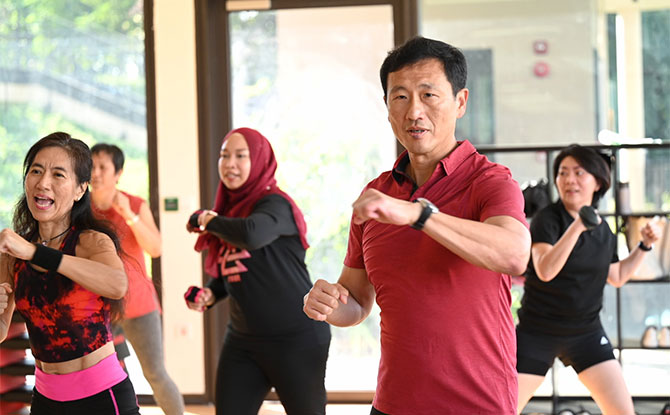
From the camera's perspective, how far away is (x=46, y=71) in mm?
6004

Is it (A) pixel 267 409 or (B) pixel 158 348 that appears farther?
(A) pixel 267 409

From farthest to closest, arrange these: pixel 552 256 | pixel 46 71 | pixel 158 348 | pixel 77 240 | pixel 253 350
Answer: pixel 46 71 → pixel 158 348 → pixel 552 256 → pixel 253 350 → pixel 77 240

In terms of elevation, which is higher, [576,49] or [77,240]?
[576,49]

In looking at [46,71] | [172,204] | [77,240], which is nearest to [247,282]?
[77,240]

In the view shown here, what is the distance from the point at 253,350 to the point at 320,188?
2518 millimetres

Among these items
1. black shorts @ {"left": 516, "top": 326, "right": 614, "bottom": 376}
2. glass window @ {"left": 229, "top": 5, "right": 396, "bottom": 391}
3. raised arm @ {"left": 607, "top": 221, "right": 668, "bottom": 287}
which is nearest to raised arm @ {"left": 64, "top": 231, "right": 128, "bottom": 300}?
black shorts @ {"left": 516, "top": 326, "right": 614, "bottom": 376}

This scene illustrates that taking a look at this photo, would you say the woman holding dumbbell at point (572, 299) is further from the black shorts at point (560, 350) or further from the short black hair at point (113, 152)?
the short black hair at point (113, 152)

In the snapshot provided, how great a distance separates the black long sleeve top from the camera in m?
3.38

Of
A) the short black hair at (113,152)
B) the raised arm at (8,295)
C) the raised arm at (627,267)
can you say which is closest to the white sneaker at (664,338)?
the raised arm at (627,267)

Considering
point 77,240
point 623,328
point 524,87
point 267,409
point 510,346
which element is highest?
point 524,87

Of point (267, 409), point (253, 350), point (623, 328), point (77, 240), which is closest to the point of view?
point (77, 240)

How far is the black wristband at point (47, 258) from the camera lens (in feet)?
7.97

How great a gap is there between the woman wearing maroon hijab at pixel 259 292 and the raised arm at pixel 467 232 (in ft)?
5.42

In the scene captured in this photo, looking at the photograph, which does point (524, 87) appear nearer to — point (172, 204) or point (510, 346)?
point (172, 204)
